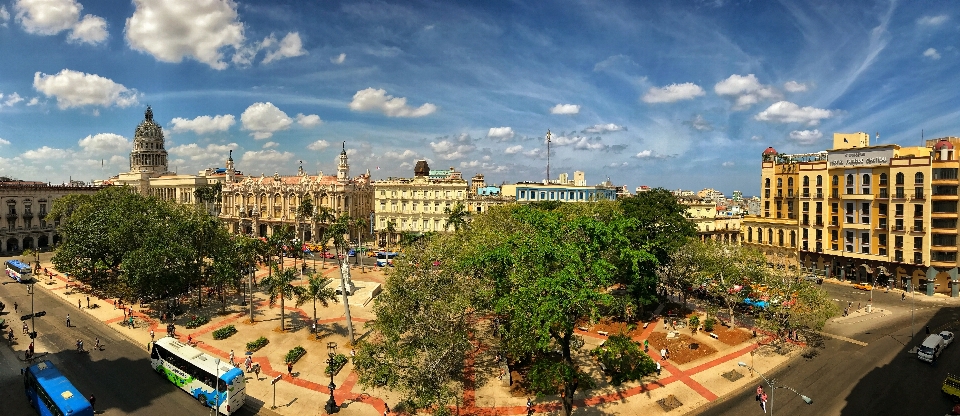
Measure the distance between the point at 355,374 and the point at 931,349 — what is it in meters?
54.2

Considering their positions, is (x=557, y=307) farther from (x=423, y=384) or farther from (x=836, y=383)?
(x=836, y=383)

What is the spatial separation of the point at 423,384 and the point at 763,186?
9231 cm

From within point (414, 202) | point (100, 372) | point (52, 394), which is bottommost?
point (100, 372)

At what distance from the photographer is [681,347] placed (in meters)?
47.4

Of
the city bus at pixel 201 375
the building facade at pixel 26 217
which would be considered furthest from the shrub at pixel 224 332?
the building facade at pixel 26 217

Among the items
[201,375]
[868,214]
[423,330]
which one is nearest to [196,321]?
[201,375]

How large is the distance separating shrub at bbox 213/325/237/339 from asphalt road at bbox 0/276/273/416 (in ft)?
20.6

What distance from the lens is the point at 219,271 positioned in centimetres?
5484

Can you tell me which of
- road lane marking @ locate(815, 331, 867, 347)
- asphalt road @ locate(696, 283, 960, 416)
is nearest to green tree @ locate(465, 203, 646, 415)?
asphalt road @ locate(696, 283, 960, 416)

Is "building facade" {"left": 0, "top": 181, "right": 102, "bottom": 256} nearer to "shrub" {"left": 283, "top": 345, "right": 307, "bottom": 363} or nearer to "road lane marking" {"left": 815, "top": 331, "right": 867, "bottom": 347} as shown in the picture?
"shrub" {"left": 283, "top": 345, "right": 307, "bottom": 363}

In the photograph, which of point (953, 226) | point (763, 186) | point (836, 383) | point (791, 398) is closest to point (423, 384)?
point (791, 398)

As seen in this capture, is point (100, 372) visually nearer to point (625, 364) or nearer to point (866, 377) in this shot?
point (625, 364)

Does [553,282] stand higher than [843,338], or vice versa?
[553,282]

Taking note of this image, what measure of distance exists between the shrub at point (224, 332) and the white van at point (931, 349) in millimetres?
69942
